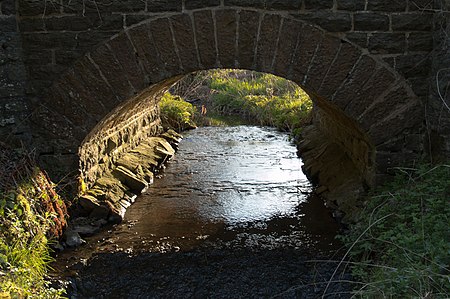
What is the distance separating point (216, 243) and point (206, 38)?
6.00 ft

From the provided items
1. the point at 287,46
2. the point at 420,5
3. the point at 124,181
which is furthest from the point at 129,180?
the point at 420,5

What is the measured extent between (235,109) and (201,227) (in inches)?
318

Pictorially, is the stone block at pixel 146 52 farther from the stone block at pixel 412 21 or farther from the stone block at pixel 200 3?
the stone block at pixel 412 21

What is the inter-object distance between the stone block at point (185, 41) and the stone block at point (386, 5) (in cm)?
154

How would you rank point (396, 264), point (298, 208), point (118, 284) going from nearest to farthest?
point (396, 264)
point (118, 284)
point (298, 208)

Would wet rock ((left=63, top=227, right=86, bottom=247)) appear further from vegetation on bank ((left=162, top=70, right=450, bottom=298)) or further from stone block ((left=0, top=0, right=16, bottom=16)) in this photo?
vegetation on bank ((left=162, top=70, right=450, bottom=298))

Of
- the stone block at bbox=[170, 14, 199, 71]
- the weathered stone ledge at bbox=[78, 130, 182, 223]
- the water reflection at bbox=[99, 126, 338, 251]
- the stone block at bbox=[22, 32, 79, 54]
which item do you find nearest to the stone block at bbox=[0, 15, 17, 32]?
the stone block at bbox=[22, 32, 79, 54]

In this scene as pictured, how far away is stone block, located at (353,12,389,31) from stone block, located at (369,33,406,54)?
6 cm

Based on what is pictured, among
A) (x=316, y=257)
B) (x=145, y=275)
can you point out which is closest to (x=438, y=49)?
(x=316, y=257)

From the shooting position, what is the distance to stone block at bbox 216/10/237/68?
4.58 metres

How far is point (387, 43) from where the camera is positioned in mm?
4613

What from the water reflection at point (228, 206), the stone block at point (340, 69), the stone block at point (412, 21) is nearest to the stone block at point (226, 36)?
the stone block at point (340, 69)

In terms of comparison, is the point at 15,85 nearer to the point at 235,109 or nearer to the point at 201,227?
the point at 201,227

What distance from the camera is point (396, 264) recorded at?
3416 millimetres
